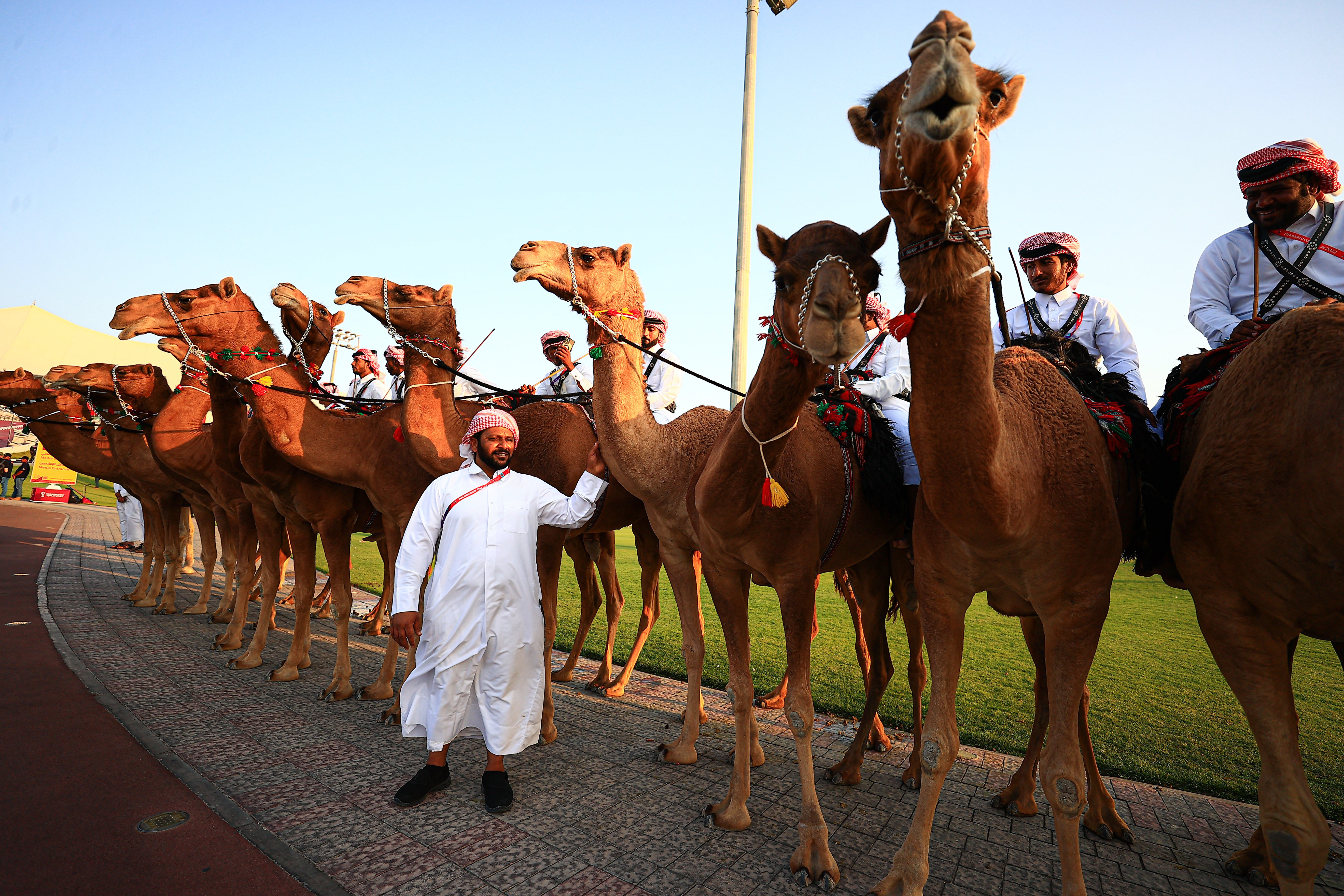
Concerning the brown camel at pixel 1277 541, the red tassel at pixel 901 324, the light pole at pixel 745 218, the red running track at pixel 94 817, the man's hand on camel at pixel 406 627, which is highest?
the light pole at pixel 745 218

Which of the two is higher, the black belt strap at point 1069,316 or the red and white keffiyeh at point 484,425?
the black belt strap at point 1069,316

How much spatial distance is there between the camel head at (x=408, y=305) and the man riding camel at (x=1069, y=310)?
4502 mm

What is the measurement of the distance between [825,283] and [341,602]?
5.69 metres

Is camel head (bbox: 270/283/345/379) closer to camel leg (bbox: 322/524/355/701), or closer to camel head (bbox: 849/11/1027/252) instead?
camel leg (bbox: 322/524/355/701)

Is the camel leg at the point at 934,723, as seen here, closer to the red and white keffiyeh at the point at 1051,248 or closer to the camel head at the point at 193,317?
the red and white keffiyeh at the point at 1051,248

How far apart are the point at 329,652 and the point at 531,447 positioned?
4209mm

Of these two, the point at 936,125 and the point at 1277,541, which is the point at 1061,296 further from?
the point at 936,125

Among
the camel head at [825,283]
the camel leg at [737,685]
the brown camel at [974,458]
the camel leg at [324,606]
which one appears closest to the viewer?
the brown camel at [974,458]

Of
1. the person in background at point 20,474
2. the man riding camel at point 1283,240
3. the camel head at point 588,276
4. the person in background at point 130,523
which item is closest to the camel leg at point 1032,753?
the man riding camel at point 1283,240

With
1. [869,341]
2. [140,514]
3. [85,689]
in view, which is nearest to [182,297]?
[85,689]

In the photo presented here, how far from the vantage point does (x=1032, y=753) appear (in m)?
4.07

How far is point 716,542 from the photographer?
389 centimetres

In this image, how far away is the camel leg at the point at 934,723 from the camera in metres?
2.94

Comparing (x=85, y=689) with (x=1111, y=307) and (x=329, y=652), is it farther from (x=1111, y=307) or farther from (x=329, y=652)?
(x=1111, y=307)
